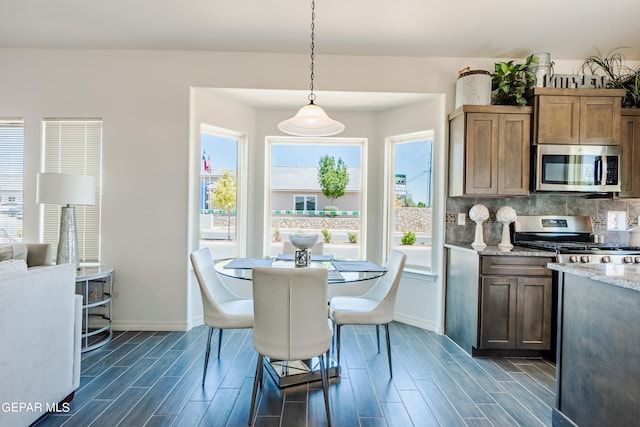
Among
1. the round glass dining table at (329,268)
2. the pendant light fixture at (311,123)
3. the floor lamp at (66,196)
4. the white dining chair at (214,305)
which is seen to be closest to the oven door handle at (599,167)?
the round glass dining table at (329,268)

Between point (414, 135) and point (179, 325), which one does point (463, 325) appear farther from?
point (179, 325)

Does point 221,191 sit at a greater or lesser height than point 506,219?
greater

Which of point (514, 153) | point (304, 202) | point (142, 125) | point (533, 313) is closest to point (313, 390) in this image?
point (533, 313)

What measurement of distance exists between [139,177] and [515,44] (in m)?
3.97

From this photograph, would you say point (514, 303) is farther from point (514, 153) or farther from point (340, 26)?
point (340, 26)

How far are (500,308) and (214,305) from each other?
91.7 inches

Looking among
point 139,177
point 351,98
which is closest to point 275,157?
point 351,98

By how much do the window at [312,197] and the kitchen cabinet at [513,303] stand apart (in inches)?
63.9

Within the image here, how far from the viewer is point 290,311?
1.75 metres

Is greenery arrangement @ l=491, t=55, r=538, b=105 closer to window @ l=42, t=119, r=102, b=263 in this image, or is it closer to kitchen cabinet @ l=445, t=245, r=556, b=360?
kitchen cabinet @ l=445, t=245, r=556, b=360

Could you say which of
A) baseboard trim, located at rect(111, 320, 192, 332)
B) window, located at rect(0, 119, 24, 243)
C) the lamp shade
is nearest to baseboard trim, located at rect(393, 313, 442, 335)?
baseboard trim, located at rect(111, 320, 192, 332)

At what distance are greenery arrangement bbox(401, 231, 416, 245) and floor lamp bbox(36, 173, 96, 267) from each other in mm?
3197

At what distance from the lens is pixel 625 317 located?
143cm

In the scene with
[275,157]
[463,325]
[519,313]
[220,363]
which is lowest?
[220,363]
